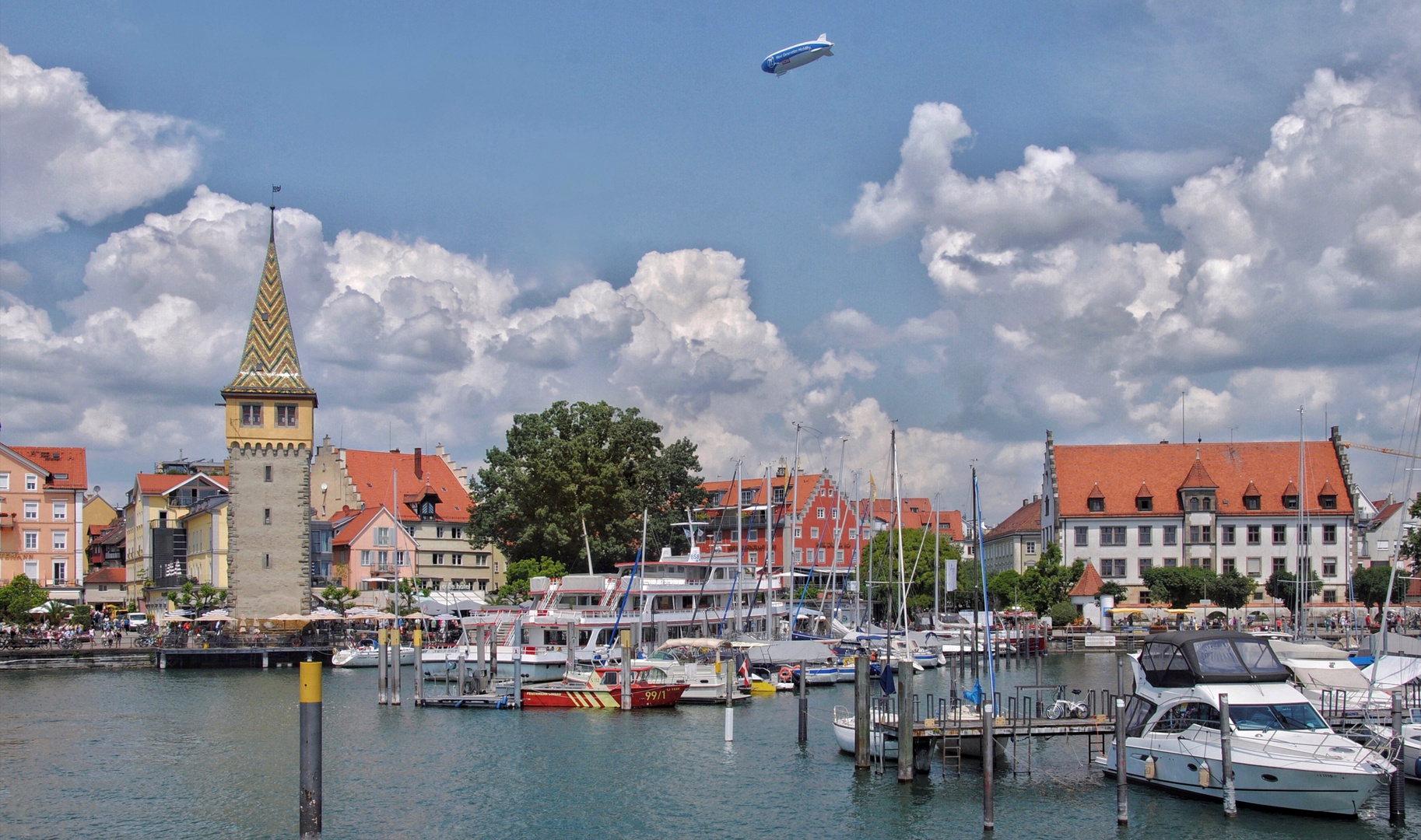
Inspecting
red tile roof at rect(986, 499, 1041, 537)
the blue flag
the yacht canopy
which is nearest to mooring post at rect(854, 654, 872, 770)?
the blue flag

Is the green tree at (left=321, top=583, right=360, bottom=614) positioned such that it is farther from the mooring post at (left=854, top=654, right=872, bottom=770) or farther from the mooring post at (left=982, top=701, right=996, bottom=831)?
the mooring post at (left=982, top=701, right=996, bottom=831)

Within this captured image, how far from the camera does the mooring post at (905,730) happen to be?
3316 cm

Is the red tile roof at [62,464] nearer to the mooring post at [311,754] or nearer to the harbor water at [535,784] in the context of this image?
the harbor water at [535,784]

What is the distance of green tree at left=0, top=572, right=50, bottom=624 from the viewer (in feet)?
271

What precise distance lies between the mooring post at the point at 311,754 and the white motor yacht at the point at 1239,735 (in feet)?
63.7

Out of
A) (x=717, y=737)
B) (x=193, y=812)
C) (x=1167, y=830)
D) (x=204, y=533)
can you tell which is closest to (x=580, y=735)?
(x=717, y=737)

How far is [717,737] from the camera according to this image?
142 ft

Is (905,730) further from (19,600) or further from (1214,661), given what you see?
(19,600)

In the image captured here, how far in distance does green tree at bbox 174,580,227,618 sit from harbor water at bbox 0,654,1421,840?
3644 cm

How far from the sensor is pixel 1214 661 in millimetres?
32812

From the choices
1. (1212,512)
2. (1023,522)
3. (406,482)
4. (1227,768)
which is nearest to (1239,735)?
(1227,768)

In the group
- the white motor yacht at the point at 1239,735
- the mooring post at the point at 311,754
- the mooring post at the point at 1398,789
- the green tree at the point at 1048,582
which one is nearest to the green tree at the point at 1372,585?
the green tree at the point at 1048,582

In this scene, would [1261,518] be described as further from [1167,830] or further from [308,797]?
[308,797]

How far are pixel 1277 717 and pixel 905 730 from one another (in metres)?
8.64
